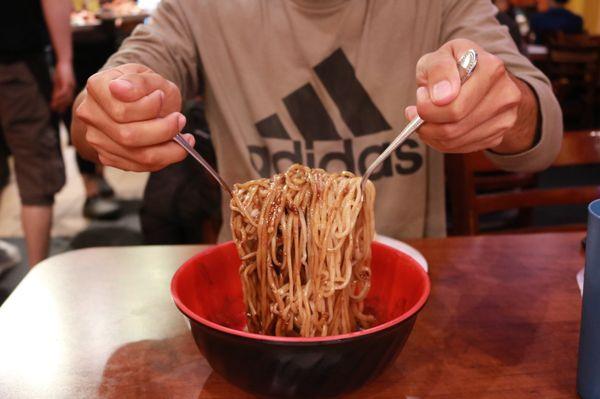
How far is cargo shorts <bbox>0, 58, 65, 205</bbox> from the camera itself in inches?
106

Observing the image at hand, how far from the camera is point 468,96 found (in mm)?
853

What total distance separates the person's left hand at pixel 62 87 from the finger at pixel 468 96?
242 cm

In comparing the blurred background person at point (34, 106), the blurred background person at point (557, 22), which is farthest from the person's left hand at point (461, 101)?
the blurred background person at point (557, 22)

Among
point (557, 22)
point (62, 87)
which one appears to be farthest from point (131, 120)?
point (557, 22)

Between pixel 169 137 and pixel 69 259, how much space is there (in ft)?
→ 1.63

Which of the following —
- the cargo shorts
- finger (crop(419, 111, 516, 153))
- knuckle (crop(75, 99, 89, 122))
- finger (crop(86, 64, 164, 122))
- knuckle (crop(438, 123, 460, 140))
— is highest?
finger (crop(86, 64, 164, 122))

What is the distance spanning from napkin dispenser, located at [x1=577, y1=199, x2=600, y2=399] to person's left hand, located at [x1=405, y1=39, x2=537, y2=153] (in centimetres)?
22

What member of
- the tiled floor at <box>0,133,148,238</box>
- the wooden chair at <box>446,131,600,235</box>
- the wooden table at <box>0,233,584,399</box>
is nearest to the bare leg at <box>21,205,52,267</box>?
the tiled floor at <box>0,133,148,238</box>

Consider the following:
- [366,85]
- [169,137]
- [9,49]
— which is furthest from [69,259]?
[9,49]

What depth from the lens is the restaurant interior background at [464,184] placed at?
1.59m

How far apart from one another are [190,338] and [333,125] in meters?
0.70

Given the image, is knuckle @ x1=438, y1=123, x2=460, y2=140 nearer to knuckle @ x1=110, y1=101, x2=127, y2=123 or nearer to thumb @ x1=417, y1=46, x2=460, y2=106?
thumb @ x1=417, y1=46, x2=460, y2=106

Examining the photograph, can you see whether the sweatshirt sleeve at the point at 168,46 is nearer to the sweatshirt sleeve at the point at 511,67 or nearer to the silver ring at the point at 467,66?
the sweatshirt sleeve at the point at 511,67

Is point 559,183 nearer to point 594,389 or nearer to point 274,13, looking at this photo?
point 274,13
